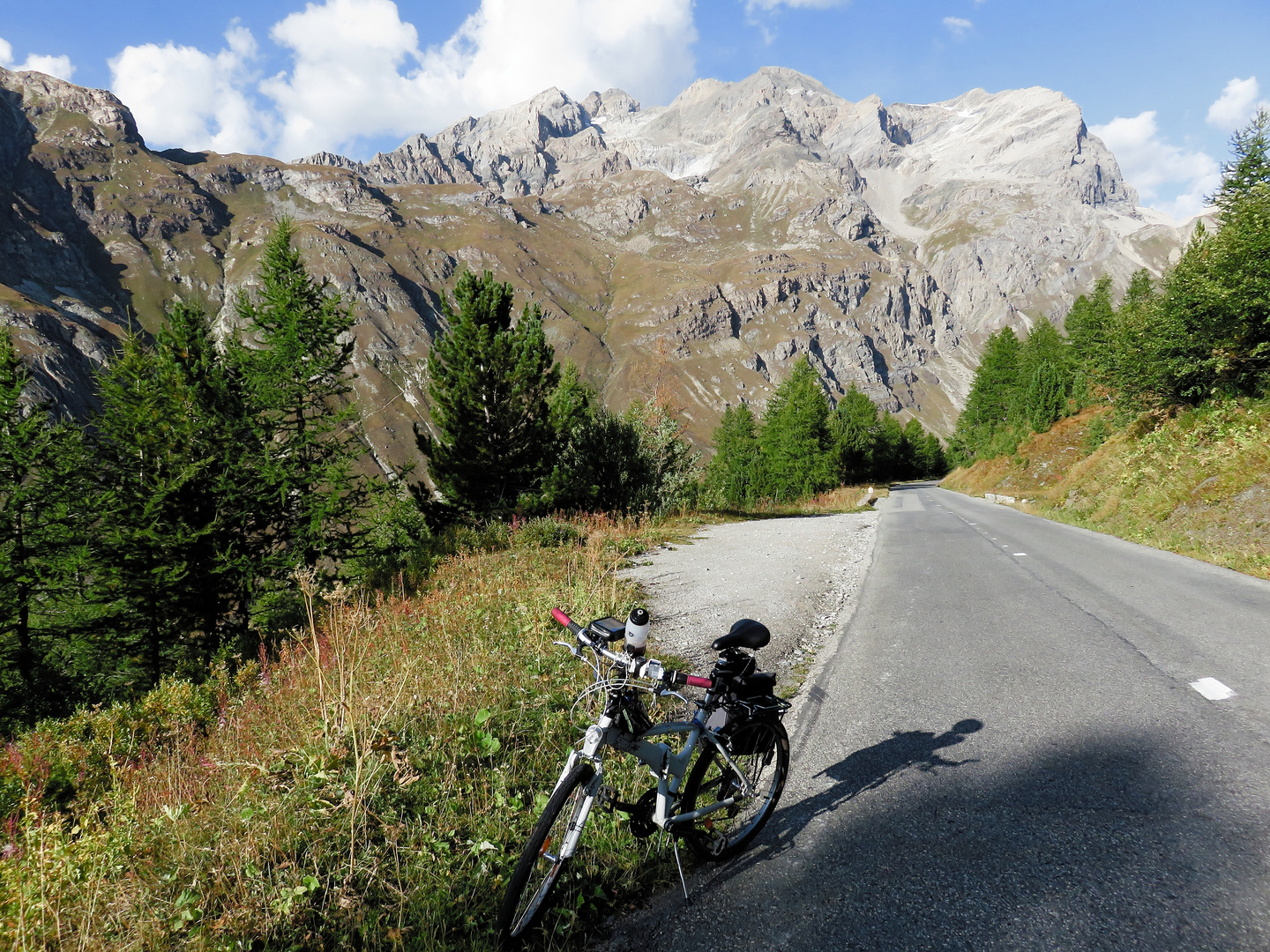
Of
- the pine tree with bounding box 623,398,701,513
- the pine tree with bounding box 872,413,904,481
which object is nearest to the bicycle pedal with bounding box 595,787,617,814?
the pine tree with bounding box 623,398,701,513

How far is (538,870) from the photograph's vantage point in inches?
104

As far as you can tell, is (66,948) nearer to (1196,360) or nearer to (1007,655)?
(1007,655)

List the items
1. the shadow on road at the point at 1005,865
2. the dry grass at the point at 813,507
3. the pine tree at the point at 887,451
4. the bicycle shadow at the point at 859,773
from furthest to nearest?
the pine tree at the point at 887,451
the dry grass at the point at 813,507
the bicycle shadow at the point at 859,773
the shadow on road at the point at 1005,865

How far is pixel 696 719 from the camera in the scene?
318 cm

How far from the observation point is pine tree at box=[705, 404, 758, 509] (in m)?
45.7

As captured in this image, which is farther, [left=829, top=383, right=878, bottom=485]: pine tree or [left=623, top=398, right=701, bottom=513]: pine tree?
[left=829, top=383, right=878, bottom=485]: pine tree

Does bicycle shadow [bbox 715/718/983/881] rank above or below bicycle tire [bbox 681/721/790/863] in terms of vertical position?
below

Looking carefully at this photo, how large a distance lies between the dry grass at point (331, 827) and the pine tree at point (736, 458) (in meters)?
38.3

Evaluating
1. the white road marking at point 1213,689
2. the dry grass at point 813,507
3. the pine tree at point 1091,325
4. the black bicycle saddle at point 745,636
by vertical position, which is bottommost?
the dry grass at point 813,507

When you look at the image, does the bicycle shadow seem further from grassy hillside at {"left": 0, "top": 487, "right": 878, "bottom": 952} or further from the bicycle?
grassy hillside at {"left": 0, "top": 487, "right": 878, "bottom": 952}

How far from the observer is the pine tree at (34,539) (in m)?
14.4

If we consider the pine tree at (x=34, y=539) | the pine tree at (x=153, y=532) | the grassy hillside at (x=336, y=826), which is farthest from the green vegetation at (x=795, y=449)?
the grassy hillside at (x=336, y=826)

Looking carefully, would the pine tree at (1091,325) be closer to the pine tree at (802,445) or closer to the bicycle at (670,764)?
the pine tree at (802,445)

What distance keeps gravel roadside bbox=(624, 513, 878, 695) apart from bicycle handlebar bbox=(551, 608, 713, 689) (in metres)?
2.91
